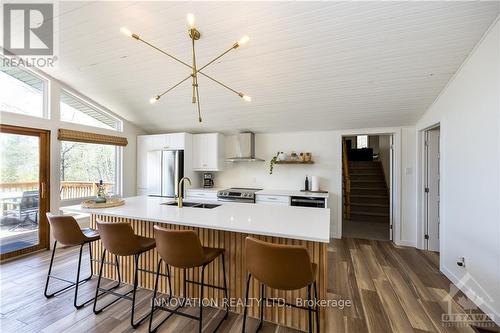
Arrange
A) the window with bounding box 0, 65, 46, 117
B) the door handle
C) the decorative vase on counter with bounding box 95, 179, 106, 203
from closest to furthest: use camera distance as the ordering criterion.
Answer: the decorative vase on counter with bounding box 95, 179, 106, 203 → the window with bounding box 0, 65, 46, 117 → the door handle

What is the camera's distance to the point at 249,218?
195 centimetres

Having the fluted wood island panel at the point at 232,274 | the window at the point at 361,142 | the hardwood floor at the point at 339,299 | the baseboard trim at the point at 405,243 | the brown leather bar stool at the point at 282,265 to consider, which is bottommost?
the hardwood floor at the point at 339,299

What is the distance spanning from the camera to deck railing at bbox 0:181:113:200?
10.2 feet

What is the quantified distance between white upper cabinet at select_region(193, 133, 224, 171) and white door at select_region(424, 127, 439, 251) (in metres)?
3.64

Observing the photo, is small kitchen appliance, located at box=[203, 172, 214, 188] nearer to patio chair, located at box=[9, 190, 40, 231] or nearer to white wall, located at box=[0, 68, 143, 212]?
white wall, located at box=[0, 68, 143, 212]

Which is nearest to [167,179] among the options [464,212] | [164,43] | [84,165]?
[84,165]

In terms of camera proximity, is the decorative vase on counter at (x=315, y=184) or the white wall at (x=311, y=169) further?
the decorative vase on counter at (x=315, y=184)

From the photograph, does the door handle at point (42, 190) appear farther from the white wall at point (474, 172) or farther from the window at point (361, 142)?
the window at point (361, 142)

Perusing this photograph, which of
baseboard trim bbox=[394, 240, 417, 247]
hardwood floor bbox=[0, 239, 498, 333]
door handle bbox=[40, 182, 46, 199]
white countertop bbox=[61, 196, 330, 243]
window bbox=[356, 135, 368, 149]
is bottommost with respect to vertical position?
hardwood floor bbox=[0, 239, 498, 333]

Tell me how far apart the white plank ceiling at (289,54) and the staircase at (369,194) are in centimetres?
260

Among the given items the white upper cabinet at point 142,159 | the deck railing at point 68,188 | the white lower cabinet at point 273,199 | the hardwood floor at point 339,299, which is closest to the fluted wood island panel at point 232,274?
the hardwood floor at point 339,299

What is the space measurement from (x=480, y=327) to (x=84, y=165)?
5.59m

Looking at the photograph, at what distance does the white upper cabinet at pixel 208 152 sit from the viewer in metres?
4.59

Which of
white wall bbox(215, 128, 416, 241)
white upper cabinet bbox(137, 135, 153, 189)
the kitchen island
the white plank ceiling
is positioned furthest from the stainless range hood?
the kitchen island
